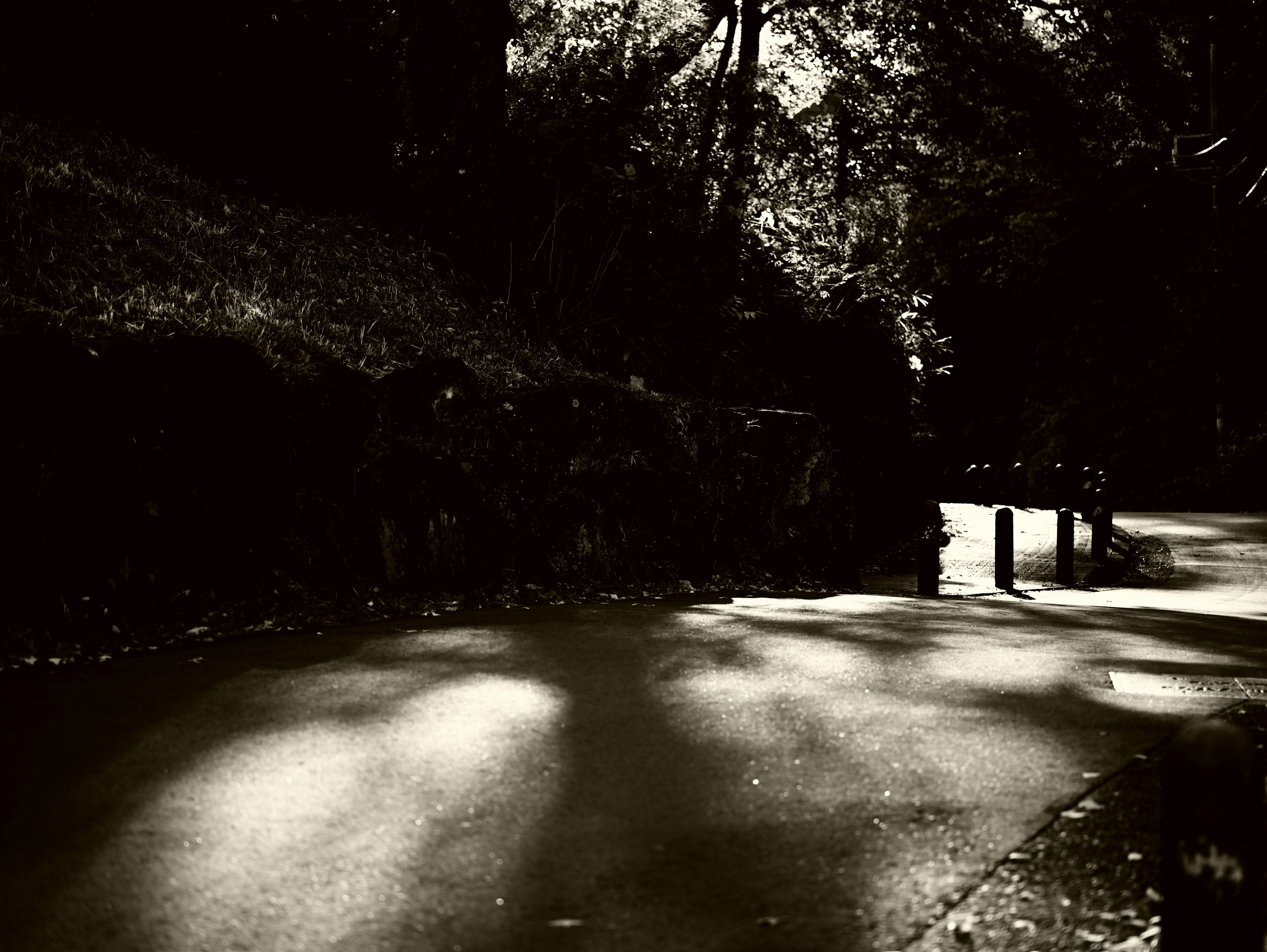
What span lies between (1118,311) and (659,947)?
3867 cm

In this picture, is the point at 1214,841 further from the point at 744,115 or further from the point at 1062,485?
the point at 1062,485

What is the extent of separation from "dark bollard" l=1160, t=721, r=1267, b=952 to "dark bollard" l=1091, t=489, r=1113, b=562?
15.5m

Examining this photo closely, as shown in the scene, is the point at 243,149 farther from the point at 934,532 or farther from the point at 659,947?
the point at 659,947

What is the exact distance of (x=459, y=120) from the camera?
16.2 meters

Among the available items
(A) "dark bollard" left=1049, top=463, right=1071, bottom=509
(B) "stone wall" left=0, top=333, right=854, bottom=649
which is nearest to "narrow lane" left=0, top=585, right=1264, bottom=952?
(B) "stone wall" left=0, top=333, right=854, bottom=649

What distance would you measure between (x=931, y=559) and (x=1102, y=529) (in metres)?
5.85

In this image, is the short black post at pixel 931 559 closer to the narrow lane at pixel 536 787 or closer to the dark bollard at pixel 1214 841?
the narrow lane at pixel 536 787

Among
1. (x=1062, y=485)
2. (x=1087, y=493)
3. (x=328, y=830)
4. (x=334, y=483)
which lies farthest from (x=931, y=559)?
(x=1062, y=485)

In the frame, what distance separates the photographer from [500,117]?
16.5m

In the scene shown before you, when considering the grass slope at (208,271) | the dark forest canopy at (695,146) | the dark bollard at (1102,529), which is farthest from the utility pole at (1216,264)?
the grass slope at (208,271)

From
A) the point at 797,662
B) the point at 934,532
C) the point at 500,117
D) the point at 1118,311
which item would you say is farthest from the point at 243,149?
the point at 1118,311

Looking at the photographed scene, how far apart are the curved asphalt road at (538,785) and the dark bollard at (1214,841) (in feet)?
2.69

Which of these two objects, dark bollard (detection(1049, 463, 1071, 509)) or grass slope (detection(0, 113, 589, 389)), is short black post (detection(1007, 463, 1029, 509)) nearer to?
dark bollard (detection(1049, 463, 1071, 509))

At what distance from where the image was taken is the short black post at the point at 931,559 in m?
13.8
